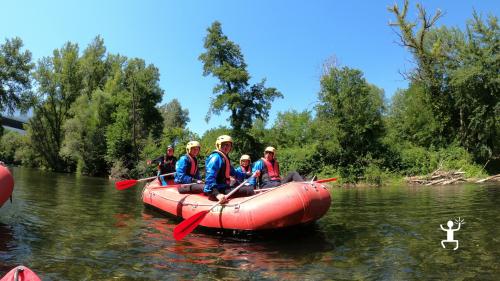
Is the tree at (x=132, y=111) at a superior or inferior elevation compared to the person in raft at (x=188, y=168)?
superior

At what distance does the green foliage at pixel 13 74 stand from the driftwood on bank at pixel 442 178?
99.3 feet

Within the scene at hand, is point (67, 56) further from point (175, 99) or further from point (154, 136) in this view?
point (175, 99)

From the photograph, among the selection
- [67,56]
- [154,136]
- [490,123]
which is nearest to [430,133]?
[490,123]

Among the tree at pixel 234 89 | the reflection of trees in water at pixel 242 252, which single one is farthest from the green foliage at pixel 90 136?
the reflection of trees in water at pixel 242 252

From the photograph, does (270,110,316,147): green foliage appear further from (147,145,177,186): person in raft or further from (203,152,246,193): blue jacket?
(203,152,246,193): blue jacket

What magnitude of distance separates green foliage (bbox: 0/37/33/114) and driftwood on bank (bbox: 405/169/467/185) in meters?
30.3

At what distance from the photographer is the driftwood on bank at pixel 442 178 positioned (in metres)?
21.8

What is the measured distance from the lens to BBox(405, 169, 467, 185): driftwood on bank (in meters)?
22.0

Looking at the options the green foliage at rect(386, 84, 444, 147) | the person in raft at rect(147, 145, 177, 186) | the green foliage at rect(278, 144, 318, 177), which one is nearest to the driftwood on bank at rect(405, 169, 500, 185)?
the green foliage at rect(386, 84, 444, 147)

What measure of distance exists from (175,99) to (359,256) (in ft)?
209

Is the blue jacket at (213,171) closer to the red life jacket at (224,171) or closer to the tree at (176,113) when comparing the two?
the red life jacket at (224,171)

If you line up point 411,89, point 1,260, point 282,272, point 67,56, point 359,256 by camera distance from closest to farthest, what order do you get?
point 282,272 → point 1,260 → point 359,256 → point 411,89 → point 67,56

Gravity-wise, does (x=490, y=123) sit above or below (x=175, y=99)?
below

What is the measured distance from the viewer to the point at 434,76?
2761 cm
